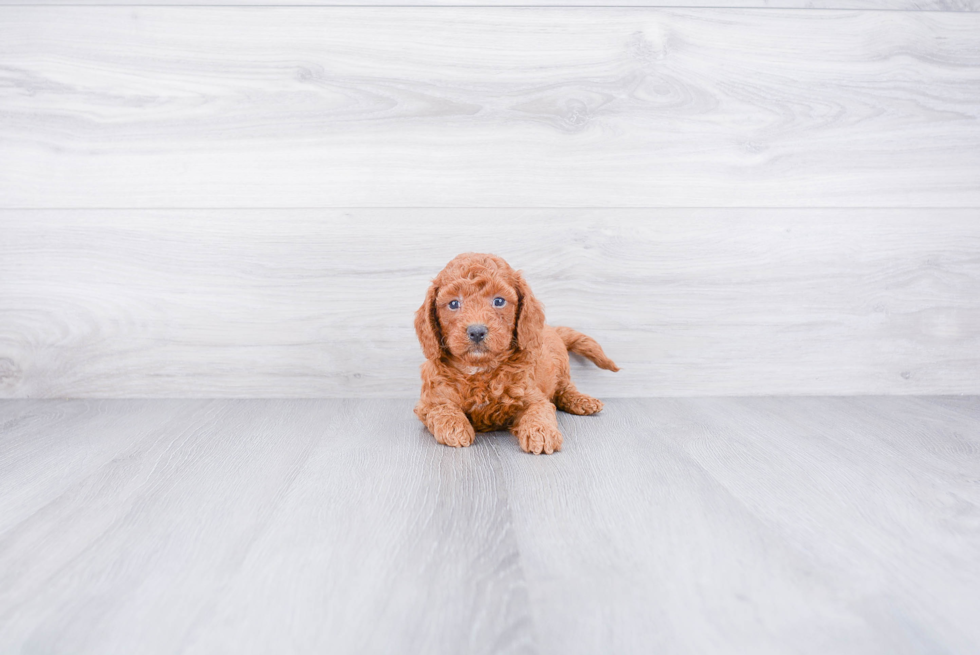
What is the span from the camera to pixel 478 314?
109 centimetres

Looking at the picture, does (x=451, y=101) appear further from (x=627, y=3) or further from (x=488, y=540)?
(x=488, y=540)

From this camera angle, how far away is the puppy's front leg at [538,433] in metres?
1.06

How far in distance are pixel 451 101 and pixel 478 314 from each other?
629 millimetres

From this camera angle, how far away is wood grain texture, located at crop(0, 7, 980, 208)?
1427 mm

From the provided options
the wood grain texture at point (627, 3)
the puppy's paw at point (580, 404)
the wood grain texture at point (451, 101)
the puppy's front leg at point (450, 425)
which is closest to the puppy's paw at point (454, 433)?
the puppy's front leg at point (450, 425)

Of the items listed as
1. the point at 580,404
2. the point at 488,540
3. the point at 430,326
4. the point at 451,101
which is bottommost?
the point at 580,404

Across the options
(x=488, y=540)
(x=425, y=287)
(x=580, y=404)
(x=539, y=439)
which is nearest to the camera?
(x=488, y=540)

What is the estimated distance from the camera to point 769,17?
1447 mm

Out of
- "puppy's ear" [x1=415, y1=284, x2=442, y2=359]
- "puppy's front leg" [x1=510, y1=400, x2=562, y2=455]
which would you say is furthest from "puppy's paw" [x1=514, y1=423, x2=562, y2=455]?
"puppy's ear" [x1=415, y1=284, x2=442, y2=359]

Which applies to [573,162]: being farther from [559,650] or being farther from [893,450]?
[559,650]

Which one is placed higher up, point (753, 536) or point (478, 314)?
point (478, 314)

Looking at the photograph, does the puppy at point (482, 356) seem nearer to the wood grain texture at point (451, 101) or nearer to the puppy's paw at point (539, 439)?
the puppy's paw at point (539, 439)

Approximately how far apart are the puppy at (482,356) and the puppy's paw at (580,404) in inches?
7.2

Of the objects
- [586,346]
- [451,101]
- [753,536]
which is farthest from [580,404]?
[451,101]
